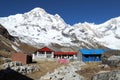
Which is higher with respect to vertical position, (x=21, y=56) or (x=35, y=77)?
(x=21, y=56)

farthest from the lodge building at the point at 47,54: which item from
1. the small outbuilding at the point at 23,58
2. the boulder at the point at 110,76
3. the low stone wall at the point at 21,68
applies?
the boulder at the point at 110,76

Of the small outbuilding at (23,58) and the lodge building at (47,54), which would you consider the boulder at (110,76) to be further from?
the lodge building at (47,54)

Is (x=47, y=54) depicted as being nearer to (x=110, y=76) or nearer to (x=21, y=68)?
(x=21, y=68)

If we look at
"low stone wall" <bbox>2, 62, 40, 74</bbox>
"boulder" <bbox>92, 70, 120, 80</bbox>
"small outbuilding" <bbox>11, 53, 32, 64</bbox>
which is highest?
"small outbuilding" <bbox>11, 53, 32, 64</bbox>

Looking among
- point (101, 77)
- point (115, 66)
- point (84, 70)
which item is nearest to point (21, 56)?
point (84, 70)

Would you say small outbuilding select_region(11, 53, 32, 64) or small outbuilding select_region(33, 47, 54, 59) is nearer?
small outbuilding select_region(11, 53, 32, 64)

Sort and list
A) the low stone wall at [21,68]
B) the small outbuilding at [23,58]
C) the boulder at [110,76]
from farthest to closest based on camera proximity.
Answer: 1. the small outbuilding at [23,58]
2. the low stone wall at [21,68]
3. the boulder at [110,76]

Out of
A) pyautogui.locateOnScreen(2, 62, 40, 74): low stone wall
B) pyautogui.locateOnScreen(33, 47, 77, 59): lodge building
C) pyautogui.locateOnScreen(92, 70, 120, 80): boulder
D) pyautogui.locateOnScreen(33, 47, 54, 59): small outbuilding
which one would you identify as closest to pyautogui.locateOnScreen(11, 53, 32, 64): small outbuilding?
pyautogui.locateOnScreen(2, 62, 40, 74): low stone wall

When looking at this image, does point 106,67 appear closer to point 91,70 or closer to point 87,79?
point 91,70

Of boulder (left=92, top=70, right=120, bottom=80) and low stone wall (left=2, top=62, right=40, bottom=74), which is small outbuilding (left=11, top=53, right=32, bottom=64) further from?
boulder (left=92, top=70, right=120, bottom=80)

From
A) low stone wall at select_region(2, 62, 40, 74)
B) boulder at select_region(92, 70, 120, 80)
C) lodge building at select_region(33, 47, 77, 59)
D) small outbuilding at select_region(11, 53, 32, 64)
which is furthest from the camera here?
lodge building at select_region(33, 47, 77, 59)

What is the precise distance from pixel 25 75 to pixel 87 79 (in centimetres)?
1862

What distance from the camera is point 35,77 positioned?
3073 inches

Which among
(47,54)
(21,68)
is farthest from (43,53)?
(21,68)
